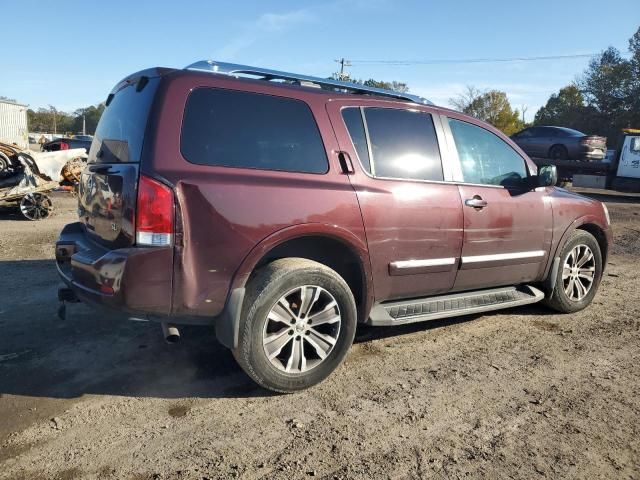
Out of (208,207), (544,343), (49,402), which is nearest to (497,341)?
(544,343)

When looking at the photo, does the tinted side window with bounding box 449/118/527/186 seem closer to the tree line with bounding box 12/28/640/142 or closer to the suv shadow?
the suv shadow

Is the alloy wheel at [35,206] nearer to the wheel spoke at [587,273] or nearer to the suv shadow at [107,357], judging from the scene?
the suv shadow at [107,357]

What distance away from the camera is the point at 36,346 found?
391 cm

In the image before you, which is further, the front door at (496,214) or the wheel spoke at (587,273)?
the wheel spoke at (587,273)

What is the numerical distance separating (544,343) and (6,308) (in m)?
4.89

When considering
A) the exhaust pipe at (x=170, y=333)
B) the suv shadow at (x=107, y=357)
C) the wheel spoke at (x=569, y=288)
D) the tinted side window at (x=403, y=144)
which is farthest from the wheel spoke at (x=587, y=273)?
the exhaust pipe at (x=170, y=333)

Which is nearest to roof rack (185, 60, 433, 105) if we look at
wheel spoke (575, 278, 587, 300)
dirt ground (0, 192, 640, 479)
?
dirt ground (0, 192, 640, 479)

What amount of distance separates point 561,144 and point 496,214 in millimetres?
17083

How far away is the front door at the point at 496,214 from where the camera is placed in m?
4.18

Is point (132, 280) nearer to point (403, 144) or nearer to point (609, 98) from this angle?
point (403, 144)

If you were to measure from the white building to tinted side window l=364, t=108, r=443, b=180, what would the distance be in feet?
129

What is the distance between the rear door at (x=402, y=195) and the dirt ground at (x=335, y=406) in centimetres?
69

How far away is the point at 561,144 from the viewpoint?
19.2 m

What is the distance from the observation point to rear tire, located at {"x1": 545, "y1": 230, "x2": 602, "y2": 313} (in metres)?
4.98
